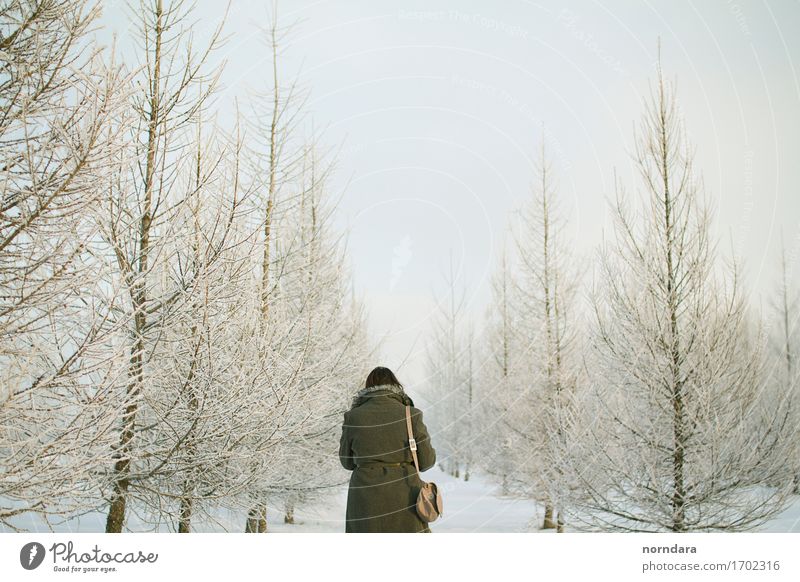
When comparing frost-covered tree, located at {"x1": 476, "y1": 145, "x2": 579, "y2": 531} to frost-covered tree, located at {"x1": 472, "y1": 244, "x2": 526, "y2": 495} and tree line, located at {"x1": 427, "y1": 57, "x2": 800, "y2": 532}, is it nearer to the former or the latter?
frost-covered tree, located at {"x1": 472, "y1": 244, "x2": 526, "y2": 495}

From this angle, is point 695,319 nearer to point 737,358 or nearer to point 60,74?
point 737,358

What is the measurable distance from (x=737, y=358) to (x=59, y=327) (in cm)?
554

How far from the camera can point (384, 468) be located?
3.38 metres

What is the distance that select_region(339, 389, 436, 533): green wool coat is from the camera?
10.9 ft

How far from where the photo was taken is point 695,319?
501 centimetres

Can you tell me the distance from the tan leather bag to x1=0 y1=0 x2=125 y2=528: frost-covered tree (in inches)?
62.2

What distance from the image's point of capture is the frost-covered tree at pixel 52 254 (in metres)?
2.52

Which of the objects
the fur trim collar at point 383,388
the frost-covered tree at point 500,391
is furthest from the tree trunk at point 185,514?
the frost-covered tree at point 500,391

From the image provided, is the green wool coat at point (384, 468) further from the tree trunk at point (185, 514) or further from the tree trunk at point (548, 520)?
the tree trunk at point (548, 520)

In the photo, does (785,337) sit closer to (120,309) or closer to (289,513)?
(289,513)

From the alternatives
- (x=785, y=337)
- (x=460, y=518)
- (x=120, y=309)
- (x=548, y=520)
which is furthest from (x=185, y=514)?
(x=785, y=337)

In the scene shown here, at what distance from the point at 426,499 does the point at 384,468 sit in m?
0.30

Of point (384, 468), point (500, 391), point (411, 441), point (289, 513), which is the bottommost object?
point (289, 513)

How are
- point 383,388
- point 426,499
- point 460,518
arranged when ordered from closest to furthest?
point 426,499 → point 383,388 → point 460,518
